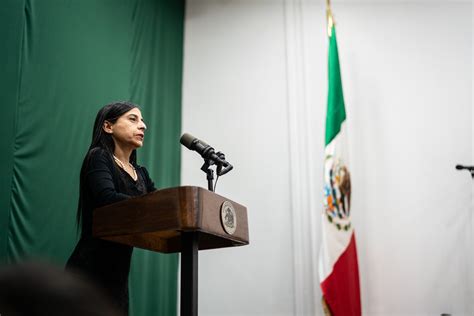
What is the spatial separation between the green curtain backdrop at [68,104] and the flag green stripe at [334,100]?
1.38m

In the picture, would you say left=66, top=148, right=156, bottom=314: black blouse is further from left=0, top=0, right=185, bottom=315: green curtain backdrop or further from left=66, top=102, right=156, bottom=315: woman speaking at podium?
left=0, top=0, right=185, bottom=315: green curtain backdrop

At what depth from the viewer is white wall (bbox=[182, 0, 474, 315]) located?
456 centimetres

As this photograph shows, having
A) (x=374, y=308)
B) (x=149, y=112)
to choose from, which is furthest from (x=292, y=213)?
(x=149, y=112)

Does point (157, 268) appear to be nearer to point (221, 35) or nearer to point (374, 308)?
point (374, 308)

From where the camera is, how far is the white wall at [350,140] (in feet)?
15.0

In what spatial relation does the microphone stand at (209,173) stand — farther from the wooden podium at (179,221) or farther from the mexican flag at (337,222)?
the mexican flag at (337,222)

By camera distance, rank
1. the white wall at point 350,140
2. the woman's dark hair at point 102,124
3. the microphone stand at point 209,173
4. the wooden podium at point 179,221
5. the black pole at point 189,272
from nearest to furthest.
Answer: the wooden podium at point 179,221 < the black pole at point 189,272 < the microphone stand at point 209,173 < the woman's dark hair at point 102,124 < the white wall at point 350,140

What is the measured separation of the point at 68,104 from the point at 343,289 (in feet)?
7.86

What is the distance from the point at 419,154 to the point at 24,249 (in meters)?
3.44

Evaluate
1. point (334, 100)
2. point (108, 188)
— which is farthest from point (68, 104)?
Result: point (334, 100)

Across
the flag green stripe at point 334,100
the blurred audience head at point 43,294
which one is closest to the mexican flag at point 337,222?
the flag green stripe at point 334,100

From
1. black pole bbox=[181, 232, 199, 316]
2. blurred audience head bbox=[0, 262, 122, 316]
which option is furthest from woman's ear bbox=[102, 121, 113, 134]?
blurred audience head bbox=[0, 262, 122, 316]

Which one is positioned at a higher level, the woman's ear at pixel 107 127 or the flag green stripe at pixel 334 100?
the flag green stripe at pixel 334 100

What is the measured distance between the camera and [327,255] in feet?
13.7
